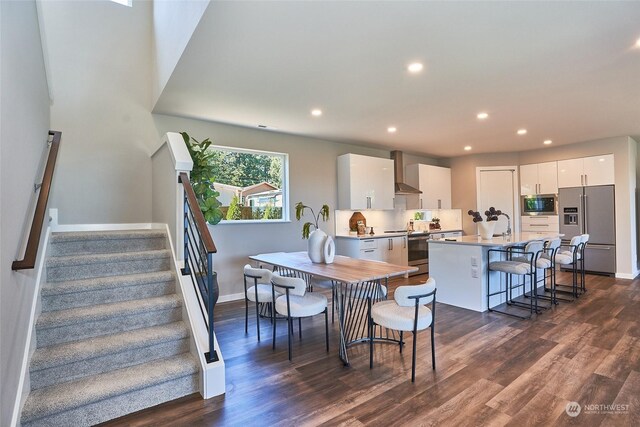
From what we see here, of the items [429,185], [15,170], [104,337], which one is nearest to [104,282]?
[104,337]

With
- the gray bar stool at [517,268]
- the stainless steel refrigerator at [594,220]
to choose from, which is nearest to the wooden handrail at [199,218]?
the gray bar stool at [517,268]

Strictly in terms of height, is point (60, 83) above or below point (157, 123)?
above

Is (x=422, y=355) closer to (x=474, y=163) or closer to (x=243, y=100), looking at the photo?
(x=243, y=100)

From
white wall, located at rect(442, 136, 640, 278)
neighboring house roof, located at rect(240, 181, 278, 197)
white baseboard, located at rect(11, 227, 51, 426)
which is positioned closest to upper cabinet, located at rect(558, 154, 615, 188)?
white wall, located at rect(442, 136, 640, 278)

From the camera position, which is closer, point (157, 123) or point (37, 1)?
point (37, 1)

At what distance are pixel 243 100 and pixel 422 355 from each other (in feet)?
10.9

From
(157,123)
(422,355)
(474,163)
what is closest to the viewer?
(422,355)

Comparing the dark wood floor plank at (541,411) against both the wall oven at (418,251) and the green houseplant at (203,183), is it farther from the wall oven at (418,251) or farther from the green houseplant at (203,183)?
the wall oven at (418,251)

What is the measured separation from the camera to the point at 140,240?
3229 millimetres

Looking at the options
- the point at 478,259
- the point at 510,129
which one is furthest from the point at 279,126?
the point at 510,129

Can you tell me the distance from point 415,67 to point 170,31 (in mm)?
2429

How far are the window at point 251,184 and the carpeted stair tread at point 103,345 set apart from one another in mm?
2516

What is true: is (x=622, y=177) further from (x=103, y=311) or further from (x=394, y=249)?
(x=103, y=311)

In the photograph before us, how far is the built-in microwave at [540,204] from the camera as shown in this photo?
689cm
